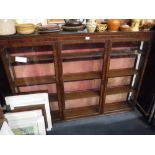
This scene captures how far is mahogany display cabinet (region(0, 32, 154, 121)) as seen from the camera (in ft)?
5.66

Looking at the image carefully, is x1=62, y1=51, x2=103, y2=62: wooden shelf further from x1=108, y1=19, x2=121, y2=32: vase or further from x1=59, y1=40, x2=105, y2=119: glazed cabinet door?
x1=108, y1=19, x2=121, y2=32: vase

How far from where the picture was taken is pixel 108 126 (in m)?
2.28

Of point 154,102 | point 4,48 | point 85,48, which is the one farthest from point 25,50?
point 154,102

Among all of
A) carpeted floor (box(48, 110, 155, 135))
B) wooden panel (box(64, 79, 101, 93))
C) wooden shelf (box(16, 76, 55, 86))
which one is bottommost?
carpeted floor (box(48, 110, 155, 135))

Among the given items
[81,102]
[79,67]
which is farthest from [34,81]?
[81,102]

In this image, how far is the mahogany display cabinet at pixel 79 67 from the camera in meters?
1.73

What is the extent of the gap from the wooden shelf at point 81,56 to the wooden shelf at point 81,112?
86 centimetres

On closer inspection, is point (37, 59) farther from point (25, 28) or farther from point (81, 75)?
point (81, 75)

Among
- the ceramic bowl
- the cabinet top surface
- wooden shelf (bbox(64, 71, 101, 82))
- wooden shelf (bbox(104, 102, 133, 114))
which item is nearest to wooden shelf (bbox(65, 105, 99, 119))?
wooden shelf (bbox(104, 102, 133, 114))

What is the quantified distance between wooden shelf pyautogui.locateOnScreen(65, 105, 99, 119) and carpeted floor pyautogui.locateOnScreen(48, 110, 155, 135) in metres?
0.07

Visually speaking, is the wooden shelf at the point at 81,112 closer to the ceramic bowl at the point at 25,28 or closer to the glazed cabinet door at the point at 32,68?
the glazed cabinet door at the point at 32,68
